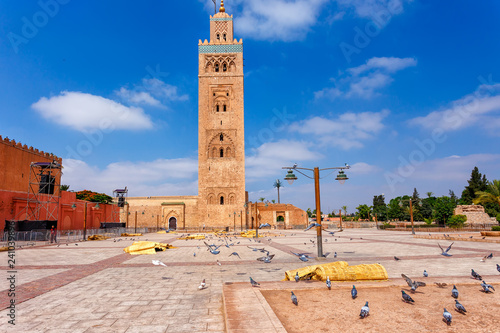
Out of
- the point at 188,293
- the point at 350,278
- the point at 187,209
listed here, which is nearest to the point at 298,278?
the point at 350,278

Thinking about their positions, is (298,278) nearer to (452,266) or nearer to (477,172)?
(452,266)

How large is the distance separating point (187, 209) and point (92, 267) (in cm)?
3586

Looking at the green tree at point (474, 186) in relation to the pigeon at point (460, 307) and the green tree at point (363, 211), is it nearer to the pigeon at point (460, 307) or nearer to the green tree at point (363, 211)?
the green tree at point (363, 211)

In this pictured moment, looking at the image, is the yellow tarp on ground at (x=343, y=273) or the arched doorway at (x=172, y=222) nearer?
the yellow tarp on ground at (x=343, y=273)

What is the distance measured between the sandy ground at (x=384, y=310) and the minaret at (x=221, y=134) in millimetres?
37604

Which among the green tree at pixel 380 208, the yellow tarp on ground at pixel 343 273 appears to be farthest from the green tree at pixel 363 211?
the yellow tarp on ground at pixel 343 273

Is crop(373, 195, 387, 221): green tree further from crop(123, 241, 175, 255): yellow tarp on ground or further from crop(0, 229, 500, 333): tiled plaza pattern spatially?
crop(0, 229, 500, 333): tiled plaza pattern

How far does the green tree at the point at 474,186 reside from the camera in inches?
2130

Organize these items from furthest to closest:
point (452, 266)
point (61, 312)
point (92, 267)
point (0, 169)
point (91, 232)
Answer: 1. point (91, 232)
2. point (0, 169)
3. point (92, 267)
4. point (452, 266)
5. point (61, 312)

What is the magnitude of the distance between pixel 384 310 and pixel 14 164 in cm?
3325

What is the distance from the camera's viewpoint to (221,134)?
4384 centimetres

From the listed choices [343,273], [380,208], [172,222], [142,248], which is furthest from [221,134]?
[380,208]

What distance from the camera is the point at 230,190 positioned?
140ft

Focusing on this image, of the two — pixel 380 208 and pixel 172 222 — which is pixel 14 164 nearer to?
pixel 172 222
